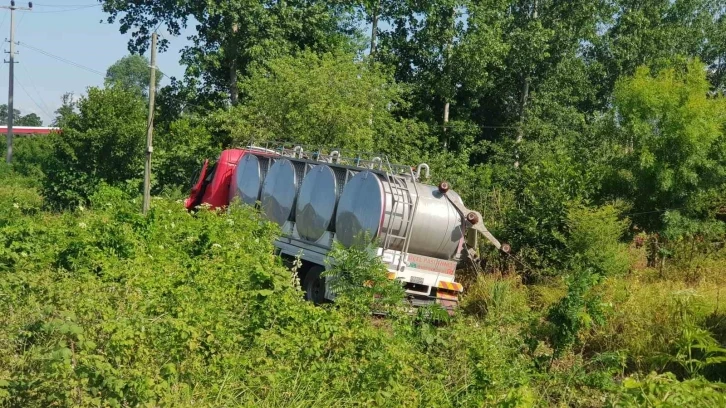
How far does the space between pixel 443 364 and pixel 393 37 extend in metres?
29.2

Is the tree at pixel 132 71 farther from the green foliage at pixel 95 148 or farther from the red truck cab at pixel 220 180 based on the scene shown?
the red truck cab at pixel 220 180

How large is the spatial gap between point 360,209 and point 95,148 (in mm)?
17701

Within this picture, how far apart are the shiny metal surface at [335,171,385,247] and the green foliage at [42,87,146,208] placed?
1637 cm

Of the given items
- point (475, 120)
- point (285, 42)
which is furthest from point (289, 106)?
point (475, 120)

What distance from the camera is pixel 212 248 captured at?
39.8 ft

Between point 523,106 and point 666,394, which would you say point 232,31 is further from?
point 666,394

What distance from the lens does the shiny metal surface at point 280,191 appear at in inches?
640

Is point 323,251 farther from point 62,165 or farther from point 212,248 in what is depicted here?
point 62,165

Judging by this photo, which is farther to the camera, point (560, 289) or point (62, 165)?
point (62, 165)

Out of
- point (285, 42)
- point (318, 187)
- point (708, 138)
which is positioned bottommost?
point (318, 187)

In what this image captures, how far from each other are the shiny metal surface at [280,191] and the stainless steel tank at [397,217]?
2.38 meters

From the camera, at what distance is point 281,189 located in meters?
16.6

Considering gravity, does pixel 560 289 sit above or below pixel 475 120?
below

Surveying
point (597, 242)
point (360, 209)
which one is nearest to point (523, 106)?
point (597, 242)
